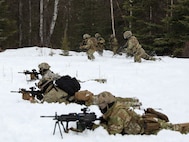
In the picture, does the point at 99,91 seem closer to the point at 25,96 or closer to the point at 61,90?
the point at 61,90

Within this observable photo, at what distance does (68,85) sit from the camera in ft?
32.1

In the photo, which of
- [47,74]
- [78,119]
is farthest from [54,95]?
[78,119]

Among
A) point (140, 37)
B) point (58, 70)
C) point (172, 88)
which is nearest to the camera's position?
point (172, 88)

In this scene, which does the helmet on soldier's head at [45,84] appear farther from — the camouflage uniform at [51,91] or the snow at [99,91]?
the snow at [99,91]

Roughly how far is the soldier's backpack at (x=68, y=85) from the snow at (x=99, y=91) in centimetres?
47

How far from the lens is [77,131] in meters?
7.18

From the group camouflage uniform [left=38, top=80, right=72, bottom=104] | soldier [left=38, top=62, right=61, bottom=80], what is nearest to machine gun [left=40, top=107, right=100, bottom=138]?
camouflage uniform [left=38, top=80, right=72, bottom=104]

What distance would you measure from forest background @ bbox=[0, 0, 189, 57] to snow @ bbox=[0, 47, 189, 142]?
21.9 feet

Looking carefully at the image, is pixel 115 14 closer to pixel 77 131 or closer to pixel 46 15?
pixel 46 15

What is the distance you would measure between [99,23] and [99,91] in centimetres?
2014

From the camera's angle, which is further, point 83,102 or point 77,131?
point 83,102

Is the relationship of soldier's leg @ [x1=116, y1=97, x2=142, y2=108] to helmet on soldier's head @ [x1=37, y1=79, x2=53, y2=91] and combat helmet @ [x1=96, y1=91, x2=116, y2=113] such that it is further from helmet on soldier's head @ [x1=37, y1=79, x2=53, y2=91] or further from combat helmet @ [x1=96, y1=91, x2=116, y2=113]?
combat helmet @ [x1=96, y1=91, x2=116, y2=113]

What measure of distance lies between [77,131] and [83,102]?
2.46 m

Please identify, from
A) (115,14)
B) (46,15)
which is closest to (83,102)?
(115,14)
